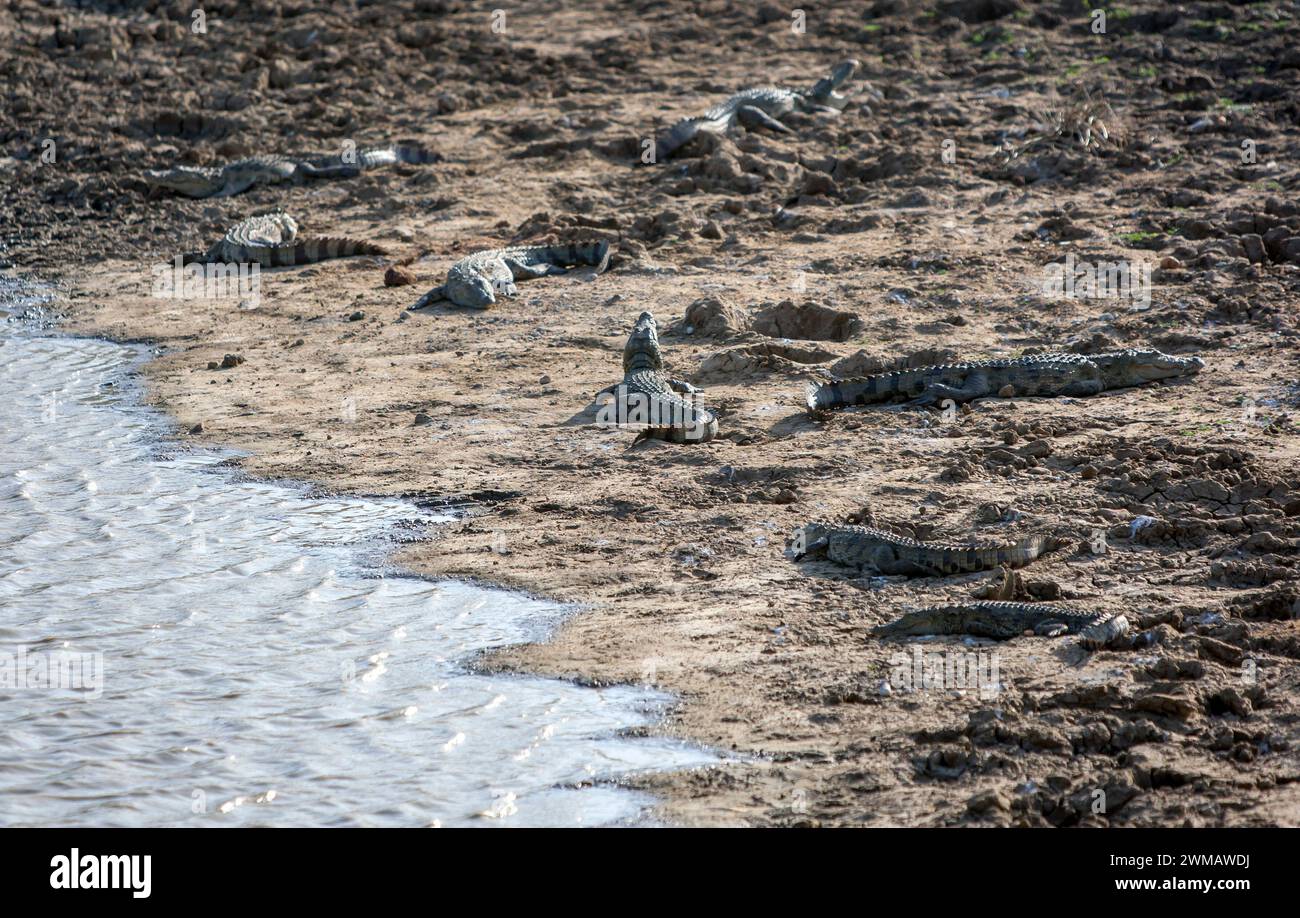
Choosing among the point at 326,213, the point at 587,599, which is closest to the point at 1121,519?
the point at 587,599

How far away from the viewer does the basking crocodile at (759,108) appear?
11406mm

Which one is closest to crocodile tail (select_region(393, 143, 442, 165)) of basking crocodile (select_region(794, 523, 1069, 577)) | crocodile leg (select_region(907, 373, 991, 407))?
crocodile leg (select_region(907, 373, 991, 407))

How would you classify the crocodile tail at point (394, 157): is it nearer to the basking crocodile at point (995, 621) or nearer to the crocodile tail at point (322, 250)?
the crocodile tail at point (322, 250)

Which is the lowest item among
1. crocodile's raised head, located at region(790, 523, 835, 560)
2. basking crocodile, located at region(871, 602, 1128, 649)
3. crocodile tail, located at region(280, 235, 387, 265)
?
basking crocodile, located at region(871, 602, 1128, 649)

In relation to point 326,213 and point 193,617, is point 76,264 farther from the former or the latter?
point 193,617

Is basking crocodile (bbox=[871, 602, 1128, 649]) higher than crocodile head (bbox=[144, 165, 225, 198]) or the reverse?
the reverse

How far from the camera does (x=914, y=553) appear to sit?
5.17 m

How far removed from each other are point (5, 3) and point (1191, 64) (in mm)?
13289

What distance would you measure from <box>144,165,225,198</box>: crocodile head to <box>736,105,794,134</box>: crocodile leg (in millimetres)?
4394

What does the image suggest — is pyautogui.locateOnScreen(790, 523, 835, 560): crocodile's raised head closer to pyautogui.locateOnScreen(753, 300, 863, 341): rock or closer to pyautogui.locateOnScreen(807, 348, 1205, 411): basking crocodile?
pyautogui.locateOnScreen(807, 348, 1205, 411): basking crocodile

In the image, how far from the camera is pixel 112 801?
406 centimetres

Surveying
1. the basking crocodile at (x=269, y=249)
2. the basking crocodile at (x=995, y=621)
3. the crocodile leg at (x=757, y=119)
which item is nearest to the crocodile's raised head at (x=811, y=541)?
the basking crocodile at (x=995, y=621)

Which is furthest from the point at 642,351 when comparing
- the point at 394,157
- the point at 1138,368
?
the point at 394,157

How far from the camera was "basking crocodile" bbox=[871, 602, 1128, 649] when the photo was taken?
462cm
